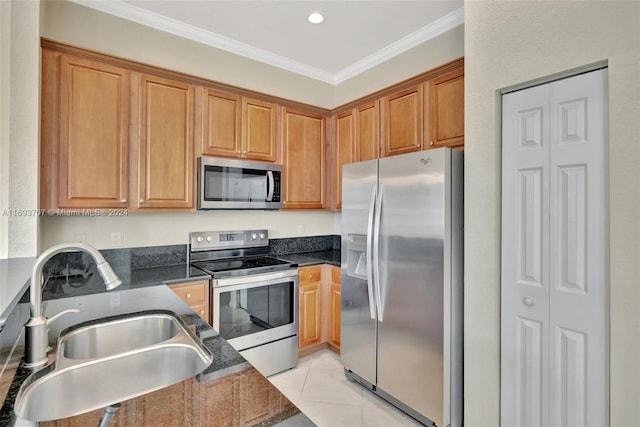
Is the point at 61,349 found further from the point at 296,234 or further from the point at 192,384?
the point at 296,234

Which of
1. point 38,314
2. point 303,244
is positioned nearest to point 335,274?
point 303,244

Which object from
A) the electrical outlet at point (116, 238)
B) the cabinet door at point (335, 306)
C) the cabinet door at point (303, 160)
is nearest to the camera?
the electrical outlet at point (116, 238)

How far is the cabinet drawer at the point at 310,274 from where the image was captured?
115 inches

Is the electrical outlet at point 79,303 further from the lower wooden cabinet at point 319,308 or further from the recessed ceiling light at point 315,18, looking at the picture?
the recessed ceiling light at point 315,18

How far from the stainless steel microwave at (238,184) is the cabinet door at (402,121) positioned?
1026mm

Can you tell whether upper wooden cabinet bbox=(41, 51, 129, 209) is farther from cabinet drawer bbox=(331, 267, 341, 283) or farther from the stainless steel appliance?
cabinet drawer bbox=(331, 267, 341, 283)

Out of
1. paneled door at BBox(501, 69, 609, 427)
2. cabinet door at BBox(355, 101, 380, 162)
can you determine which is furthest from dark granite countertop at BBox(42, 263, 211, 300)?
paneled door at BBox(501, 69, 609, 427)

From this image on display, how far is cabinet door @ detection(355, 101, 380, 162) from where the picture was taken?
119 inches

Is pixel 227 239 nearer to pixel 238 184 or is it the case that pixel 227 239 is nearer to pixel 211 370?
pixel 238 184

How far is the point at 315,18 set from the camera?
2477 millimetres

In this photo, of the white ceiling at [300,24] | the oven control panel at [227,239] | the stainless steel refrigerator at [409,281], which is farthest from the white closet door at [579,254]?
the oven control panel at [227,239]

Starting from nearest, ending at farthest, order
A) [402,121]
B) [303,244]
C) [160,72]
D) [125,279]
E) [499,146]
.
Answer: [499,146], [125,279], [160,72], [402,121], [303,244]

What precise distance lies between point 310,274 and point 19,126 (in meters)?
2.22

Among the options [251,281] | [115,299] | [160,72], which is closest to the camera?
[115,299]
